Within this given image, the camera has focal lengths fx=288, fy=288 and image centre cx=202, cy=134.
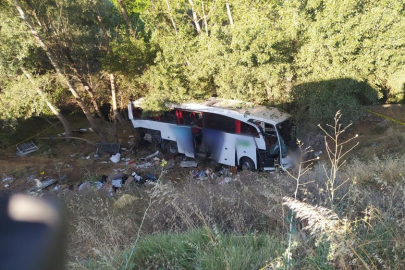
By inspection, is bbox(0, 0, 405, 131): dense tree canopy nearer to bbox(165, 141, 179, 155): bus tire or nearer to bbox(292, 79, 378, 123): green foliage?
bbox(292, 79, 378, 123): green foliage

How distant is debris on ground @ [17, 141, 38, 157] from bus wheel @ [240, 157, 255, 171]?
348 inches

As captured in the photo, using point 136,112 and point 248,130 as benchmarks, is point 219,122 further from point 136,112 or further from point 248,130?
point 136,112

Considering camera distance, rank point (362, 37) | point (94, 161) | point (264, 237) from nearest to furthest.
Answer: point (264, 237) → point (362, 37) → point (94, 161)

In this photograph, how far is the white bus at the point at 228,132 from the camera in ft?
26.9

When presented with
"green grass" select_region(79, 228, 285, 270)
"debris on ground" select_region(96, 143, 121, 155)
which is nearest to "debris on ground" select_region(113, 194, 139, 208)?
"green grass" select_region(79, 228, 285, 270)

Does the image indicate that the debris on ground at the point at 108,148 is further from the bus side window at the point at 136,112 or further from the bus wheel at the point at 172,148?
the bus wheel at the point at 172,148

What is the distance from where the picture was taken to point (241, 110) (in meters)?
8.62

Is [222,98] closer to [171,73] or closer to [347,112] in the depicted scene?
[171,73]

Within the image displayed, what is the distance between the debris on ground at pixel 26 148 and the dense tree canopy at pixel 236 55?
2315mm

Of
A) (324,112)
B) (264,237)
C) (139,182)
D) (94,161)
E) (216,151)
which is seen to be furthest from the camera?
(94,161)

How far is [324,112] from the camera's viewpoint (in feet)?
25.4

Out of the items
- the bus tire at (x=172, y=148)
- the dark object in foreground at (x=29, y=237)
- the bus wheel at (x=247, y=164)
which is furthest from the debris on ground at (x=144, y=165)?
the dark object in foreground at (x=29, y=237)

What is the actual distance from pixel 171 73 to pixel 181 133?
2059mm

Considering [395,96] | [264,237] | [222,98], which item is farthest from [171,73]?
[395,96]
